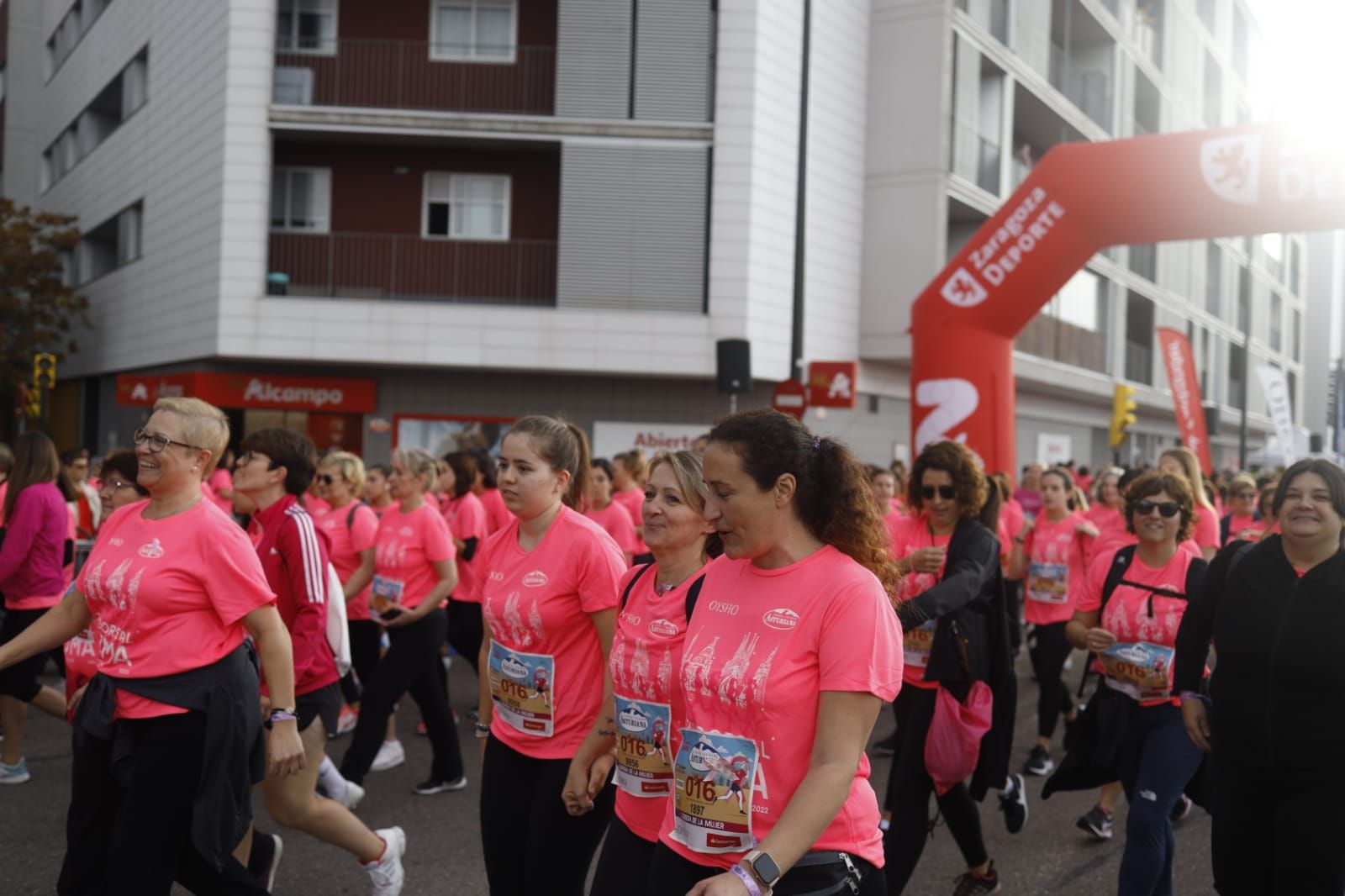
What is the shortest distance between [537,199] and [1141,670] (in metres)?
17.9

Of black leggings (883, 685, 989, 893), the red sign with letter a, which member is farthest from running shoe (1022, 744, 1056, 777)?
the red sign with letter a

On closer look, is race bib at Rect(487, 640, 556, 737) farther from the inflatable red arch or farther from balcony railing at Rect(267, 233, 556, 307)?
balcony railing at Rect(267, 233, 556, 307)

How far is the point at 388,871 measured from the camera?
15.7ft

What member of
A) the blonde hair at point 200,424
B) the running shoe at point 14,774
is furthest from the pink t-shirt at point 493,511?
the blonde hair at point 200,424

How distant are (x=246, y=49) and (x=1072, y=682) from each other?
54.8 ft

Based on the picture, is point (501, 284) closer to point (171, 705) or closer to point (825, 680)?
point (171, 705)

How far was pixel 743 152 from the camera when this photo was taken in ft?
65.3

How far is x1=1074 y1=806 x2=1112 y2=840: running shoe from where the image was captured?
6105mm

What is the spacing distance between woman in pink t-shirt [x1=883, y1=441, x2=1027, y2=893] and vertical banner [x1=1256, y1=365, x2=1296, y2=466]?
1993cm

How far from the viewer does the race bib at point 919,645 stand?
16.7ft

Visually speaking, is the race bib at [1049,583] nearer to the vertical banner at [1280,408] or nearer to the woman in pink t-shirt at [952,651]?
the woman in pink t-shirt at [952,651]

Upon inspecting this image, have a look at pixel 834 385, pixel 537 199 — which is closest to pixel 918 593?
pixel 834 385

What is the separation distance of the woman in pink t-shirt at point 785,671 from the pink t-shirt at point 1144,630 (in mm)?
2582

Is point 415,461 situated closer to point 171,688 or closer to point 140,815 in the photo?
point 171,688
